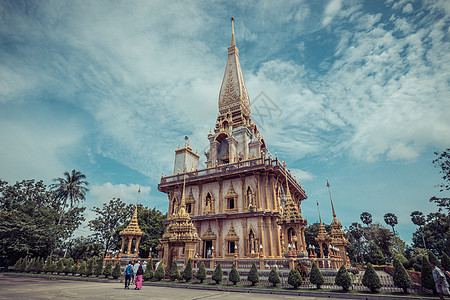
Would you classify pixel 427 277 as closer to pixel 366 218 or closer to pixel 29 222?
pixel 29 222

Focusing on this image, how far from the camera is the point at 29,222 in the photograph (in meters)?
29.9

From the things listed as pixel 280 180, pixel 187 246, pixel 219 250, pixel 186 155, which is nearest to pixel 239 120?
pixel 186 155

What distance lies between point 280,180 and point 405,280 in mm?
15724

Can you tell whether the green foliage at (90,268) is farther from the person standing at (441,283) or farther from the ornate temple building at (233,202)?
the person standing at (441,283)

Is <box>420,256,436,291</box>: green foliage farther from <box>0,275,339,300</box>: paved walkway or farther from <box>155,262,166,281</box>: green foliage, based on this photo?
<box>155,262,166,281</box>: green foliage

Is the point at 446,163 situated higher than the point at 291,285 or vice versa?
the point at 446,163

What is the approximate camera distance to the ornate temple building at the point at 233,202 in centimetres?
1794

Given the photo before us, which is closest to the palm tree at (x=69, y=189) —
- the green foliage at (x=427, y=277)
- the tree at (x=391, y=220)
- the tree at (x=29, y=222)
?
the tree at (x=29, y=222)

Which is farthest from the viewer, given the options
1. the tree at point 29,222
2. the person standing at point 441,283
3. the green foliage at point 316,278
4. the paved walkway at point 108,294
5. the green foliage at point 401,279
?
the tree at point 29,222

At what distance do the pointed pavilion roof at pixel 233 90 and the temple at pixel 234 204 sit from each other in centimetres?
50

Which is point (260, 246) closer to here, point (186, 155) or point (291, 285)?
point (291, 285)

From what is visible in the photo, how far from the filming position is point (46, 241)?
3089cm

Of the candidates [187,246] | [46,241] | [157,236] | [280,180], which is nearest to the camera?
[187,246]

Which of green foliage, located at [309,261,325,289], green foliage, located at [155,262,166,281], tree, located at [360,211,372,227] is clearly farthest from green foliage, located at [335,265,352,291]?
tree, located at [360,211,372,227]
